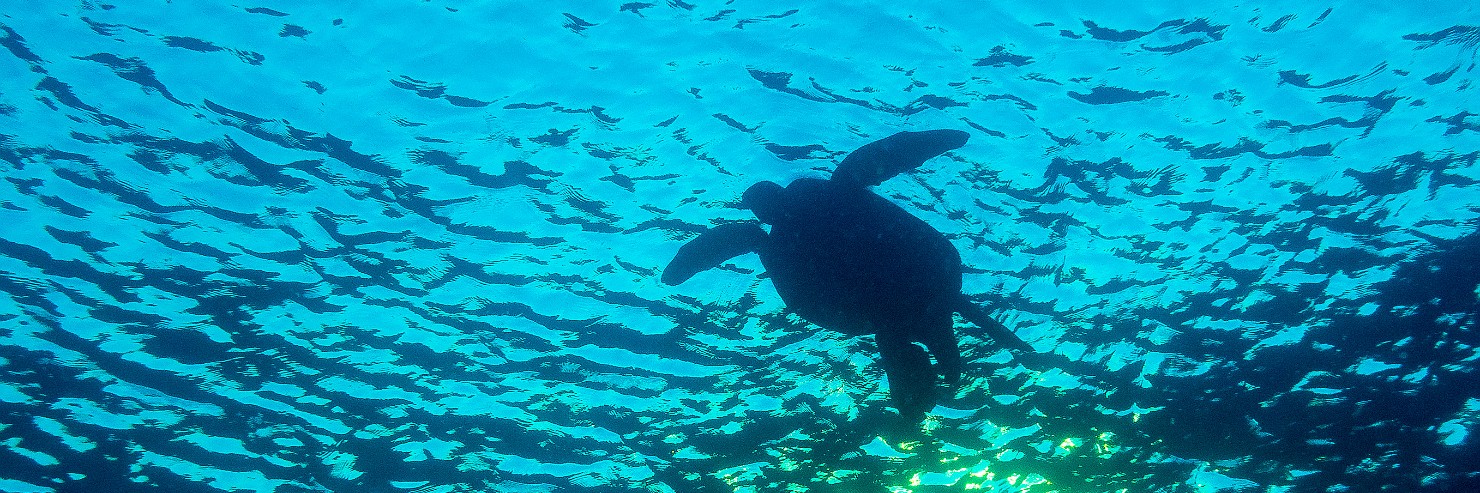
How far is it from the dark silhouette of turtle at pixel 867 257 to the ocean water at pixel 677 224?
94 cm

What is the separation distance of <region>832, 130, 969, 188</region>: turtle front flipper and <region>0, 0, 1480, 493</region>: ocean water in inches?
33.8

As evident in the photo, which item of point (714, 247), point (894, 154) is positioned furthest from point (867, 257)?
point (714, 247)

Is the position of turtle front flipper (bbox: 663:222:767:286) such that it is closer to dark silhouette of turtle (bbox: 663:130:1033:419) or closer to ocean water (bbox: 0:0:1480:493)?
dark silhouette of turtle (bbox: 663:130:1033:419)

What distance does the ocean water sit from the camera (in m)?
6.17

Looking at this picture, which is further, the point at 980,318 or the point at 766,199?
the point at 980,318

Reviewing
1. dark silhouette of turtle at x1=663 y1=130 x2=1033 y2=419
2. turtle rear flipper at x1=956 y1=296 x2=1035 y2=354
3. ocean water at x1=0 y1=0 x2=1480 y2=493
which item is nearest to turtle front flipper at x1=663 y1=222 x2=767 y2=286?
dark silhouette of turtle at x1=663 y1=130 x2=1033 y2=419

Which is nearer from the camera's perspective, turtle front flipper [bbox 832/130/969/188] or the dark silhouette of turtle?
turtle front flipper [bbox 832/130/969/188]

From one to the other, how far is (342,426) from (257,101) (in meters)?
7.05

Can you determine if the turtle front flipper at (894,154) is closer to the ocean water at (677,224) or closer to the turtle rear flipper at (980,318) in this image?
the ocean water at (677,224)

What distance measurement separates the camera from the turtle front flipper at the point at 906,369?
7047 mm

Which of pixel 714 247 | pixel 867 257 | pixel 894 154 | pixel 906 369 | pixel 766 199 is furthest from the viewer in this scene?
pixel 906 369

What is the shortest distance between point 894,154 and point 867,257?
1003 mm

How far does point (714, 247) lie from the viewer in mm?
6664

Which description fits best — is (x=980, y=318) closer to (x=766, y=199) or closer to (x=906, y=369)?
(x=906, y=369)
